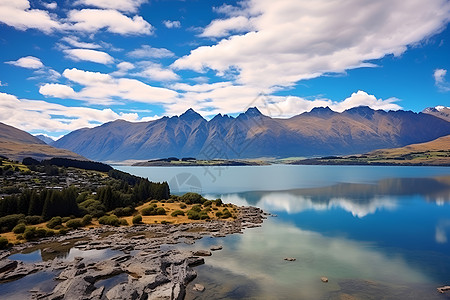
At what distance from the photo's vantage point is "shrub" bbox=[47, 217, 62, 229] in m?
64.1

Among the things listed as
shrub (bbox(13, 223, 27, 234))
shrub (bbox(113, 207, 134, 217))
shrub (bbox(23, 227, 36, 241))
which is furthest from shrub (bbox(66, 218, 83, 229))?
shrub (bbox(113, 207, 134, 217))

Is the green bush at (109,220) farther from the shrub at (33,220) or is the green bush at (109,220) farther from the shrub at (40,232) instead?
the shrub at (40,232)

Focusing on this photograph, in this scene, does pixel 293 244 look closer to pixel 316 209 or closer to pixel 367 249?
pixel 367 249

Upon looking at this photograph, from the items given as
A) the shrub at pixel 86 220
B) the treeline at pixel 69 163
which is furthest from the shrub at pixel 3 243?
the treeline at pixel 69 163

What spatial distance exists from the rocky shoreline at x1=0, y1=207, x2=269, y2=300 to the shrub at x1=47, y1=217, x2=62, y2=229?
6580 mm

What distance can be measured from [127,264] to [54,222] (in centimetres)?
3299

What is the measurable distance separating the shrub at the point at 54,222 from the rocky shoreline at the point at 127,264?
6.58 metres

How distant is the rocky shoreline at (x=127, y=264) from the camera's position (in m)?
33.1

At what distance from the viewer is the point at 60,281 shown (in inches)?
1451

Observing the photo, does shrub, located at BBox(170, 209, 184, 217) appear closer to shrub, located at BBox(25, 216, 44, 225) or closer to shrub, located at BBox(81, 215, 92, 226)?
shrub, located at BBox(81, 215, 92, 226)

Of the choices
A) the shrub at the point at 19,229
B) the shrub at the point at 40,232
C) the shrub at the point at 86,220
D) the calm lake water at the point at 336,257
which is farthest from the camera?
the shrub at the point at 86,220

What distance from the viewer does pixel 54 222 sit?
6475cm

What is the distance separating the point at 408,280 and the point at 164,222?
52.3 meters

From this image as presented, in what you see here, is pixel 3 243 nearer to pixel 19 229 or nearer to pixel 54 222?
pixel 19 229
